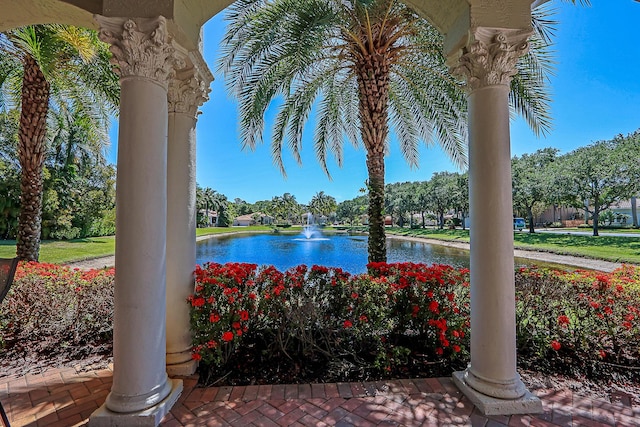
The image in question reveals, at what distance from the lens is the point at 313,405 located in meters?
2.76

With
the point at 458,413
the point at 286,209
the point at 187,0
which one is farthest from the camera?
the point at 286,209

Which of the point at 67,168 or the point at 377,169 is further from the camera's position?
the point at 67,168

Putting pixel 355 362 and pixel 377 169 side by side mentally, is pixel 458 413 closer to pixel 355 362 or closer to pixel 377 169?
pixel 355 362

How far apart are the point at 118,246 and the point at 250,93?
4236mm

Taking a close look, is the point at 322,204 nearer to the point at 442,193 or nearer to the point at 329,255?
the point at 442,193

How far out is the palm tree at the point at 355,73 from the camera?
4.89m

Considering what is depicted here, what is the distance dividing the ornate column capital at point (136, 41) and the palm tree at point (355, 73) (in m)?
2.24

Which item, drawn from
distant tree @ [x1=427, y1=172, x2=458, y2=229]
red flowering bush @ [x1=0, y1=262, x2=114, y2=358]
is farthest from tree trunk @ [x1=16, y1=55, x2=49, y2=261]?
distant tree @ [x1=427, y1=172, x2=458, y2=229]

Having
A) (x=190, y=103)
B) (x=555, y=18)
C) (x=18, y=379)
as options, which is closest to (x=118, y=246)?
(x=190, y=103)

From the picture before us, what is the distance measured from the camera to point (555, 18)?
4855 mm

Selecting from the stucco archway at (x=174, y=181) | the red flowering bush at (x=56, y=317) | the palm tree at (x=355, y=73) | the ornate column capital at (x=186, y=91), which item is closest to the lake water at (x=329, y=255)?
the palm tree at (x=355, y=73)

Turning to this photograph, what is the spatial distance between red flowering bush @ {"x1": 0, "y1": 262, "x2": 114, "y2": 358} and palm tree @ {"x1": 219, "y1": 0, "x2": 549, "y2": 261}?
3965mm

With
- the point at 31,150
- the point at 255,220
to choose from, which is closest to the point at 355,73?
the point at 31,150

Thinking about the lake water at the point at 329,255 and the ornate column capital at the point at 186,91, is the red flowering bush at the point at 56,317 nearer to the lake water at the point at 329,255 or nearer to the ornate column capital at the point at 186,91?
the ornate column capital at the point at 186,91
